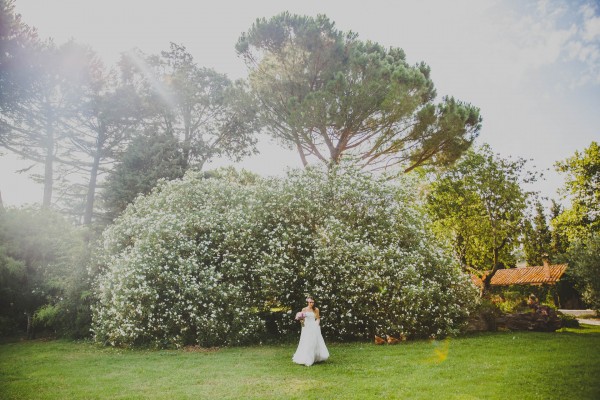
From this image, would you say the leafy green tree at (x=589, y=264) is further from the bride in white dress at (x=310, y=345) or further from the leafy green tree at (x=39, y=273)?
the leafy green tree at (x=39, y=273)

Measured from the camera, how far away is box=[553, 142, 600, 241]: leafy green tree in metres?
31.1

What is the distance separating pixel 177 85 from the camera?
29.6 meters

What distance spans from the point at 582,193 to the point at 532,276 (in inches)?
487

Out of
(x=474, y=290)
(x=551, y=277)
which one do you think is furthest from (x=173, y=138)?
(x=551, y=277)

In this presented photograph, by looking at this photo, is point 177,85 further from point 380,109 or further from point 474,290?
point 474,290

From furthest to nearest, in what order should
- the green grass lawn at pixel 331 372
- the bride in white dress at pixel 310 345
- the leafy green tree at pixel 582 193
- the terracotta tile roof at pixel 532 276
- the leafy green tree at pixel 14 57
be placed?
the terracotta tile roof at pixel 532 276
the leafy green tree at pixel 582 193
the leafy green tree at pixel 14 57
the bride in white dress at pixel 310 345
the green grass lawn at pixel 331 372

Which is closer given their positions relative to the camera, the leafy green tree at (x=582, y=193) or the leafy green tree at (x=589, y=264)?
the leafy green tree at (x=589, y=264)

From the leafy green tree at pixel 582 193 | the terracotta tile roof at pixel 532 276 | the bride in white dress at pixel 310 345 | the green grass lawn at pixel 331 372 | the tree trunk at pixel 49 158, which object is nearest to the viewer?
the green grass lawn at pixel 331 372

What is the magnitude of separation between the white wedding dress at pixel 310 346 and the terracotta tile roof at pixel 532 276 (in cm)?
3517

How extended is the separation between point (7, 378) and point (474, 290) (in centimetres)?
1579

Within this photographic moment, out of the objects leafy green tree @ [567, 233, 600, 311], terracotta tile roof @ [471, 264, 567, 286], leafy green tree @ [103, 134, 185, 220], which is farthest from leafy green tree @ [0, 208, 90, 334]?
terracotta tile roof @ [471, 264, 567, 286]

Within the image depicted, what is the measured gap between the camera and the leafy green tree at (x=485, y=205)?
24.9 meters

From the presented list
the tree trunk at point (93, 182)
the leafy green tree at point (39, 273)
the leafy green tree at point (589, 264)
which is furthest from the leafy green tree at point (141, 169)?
the leafy green tree at point (589, 264)

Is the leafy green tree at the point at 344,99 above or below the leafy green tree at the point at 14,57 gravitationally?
A: below
